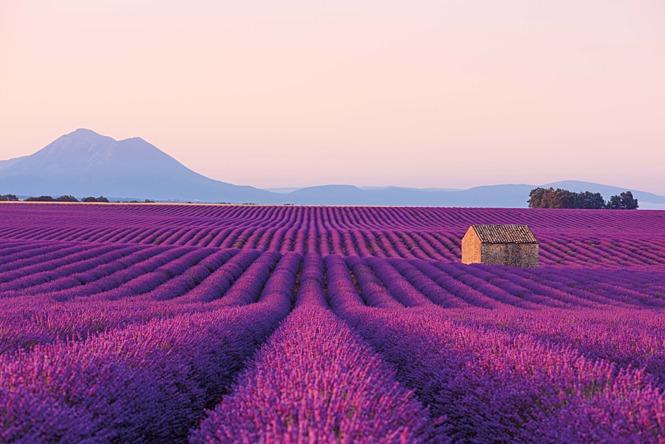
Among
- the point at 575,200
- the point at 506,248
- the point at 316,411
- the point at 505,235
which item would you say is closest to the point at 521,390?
the point at 316,411

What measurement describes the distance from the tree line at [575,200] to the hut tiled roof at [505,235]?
2202 inches

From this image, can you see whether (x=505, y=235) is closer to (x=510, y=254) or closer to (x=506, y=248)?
(x=506, y=248)

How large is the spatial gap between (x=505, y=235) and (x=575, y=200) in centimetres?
5966

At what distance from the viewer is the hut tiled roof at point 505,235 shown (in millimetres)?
32219

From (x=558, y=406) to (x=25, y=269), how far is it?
57.1 ft

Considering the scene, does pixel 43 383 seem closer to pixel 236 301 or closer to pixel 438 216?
pixel 236 301

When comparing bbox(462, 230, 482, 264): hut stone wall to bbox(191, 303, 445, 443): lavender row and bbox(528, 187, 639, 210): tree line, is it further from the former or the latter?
bbox(528, 187, 639, 210): tree line

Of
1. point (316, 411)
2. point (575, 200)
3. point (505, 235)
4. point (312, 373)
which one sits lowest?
point (505, 235)

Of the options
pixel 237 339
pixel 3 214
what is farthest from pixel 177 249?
pixel 3 214

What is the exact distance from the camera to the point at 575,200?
8612 cm

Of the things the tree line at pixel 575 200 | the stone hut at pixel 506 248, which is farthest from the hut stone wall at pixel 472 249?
the tree line at pixel 575 200

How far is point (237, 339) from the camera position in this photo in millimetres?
7449

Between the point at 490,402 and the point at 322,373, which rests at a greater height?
the point at 322,373

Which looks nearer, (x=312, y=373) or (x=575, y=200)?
(x=312, y=373)
